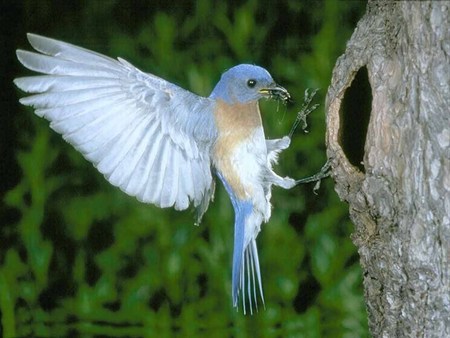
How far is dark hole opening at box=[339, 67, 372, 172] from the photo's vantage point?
5.79 feet

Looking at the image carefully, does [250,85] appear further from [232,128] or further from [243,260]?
[243,260]

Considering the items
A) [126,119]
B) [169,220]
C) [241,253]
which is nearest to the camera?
[126,119]


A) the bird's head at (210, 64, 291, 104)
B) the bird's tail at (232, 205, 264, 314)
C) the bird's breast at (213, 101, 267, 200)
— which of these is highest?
the bird's head at (210, 64, 291, 104)

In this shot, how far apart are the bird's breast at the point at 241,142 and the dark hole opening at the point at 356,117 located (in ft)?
0.68

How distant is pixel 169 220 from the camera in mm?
2742

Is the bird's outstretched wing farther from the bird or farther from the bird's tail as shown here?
the bird's tail

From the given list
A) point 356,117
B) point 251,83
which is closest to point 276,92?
point 251,83

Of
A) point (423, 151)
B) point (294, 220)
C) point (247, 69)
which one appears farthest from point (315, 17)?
point (423, 151)

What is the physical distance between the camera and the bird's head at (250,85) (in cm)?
178

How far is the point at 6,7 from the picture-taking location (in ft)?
8.80

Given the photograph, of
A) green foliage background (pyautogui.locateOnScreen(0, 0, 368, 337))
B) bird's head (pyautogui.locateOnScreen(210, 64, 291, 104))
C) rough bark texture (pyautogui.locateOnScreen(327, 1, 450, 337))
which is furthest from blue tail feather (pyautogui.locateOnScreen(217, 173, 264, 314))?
green foliage background (pyautogui.locateOnScreen(0, 0, 368, 337))

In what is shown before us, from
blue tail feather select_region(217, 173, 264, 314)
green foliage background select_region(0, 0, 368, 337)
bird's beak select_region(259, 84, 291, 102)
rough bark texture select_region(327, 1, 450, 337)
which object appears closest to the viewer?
rough bark texture select_region(327, 1, 450, 337)

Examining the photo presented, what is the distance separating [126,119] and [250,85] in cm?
30

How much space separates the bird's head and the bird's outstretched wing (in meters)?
0.08
